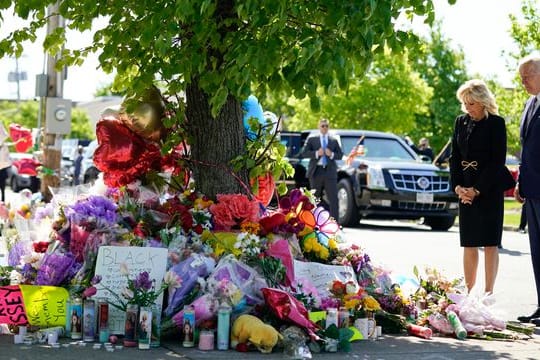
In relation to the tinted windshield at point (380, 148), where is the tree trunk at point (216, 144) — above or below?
below

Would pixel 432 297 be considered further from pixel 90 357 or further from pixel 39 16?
pixel 39 16

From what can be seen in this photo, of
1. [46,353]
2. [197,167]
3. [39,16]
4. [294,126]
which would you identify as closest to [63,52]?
[39,16]

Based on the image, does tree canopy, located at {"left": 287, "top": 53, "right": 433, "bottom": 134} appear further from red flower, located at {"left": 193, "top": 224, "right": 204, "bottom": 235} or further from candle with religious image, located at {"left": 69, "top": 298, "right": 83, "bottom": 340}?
candle with religious image, located at {"left": 69, "top": 298, "right": 83, "bottom": 340}

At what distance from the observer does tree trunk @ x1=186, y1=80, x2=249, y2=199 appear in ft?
27.2

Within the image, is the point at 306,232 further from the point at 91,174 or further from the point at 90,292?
the point at 91,174

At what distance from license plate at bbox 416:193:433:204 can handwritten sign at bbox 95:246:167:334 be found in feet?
41.2

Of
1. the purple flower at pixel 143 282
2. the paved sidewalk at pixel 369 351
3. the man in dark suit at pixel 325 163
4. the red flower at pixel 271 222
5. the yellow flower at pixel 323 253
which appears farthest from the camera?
the man in dark suit at pixel 325 163

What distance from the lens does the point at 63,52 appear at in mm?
9055

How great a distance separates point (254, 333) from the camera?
6438mm

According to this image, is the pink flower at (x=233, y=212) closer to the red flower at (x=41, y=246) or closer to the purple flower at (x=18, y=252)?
the red flower at (x=41, y=246)

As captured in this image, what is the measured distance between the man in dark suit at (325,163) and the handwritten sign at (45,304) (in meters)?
11.4

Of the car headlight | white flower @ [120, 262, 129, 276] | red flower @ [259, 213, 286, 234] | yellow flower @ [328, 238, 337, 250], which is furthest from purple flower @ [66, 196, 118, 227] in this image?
the car headlight

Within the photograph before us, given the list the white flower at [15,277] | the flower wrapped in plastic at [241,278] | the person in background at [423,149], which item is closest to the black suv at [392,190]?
the person in background at [423,149]

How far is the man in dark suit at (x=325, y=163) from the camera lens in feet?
60.0
